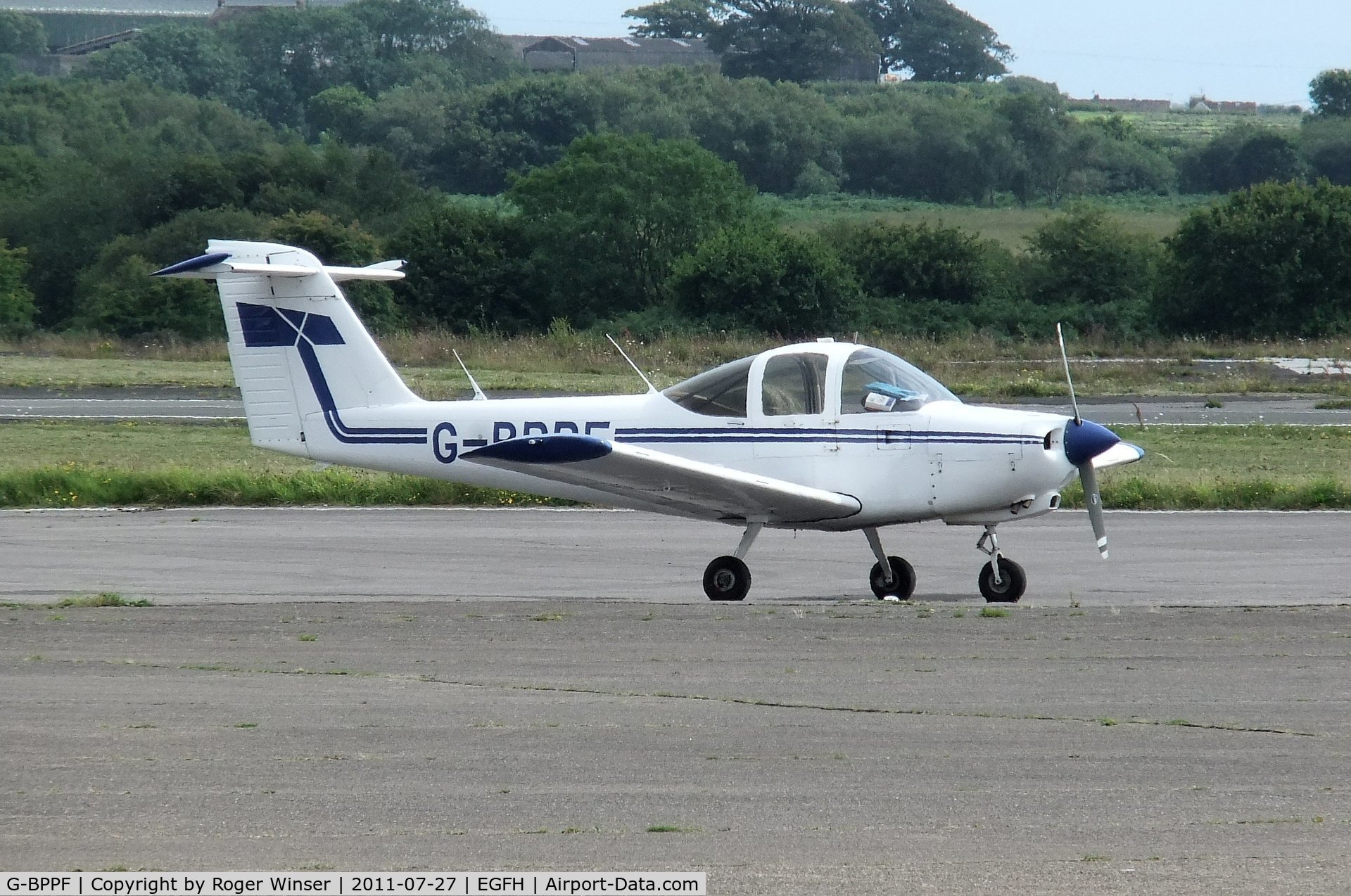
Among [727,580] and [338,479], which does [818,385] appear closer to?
[727,580]

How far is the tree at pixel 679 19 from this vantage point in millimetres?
164250

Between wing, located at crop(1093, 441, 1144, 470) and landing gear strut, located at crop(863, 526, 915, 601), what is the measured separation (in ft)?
5.17

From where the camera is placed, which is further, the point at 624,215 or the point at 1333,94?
the point at 1333,94

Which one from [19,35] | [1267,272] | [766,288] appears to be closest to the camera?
[766,288]

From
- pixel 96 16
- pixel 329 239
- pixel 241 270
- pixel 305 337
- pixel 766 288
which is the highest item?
pixel 96 16

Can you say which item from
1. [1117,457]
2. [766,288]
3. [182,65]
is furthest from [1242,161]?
[1117,457]

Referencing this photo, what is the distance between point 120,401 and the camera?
32375 millimetres

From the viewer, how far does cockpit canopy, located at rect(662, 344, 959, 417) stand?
465 inches

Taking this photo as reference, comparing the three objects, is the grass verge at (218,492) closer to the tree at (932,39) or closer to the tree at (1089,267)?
the tree at (1089,267)

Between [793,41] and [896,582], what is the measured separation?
143 m

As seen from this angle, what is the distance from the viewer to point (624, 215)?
55.0 meters

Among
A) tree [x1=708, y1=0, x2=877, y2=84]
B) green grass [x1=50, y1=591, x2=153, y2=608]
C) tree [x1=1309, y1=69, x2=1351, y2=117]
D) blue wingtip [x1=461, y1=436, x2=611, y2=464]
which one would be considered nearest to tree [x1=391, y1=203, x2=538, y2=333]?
green grass [x1=50, y1=591, x2=153, y2=608]

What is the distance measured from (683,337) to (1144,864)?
38.5m

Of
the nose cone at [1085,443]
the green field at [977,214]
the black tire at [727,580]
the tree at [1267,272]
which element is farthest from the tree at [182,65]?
the nose cone at [1085,443]
